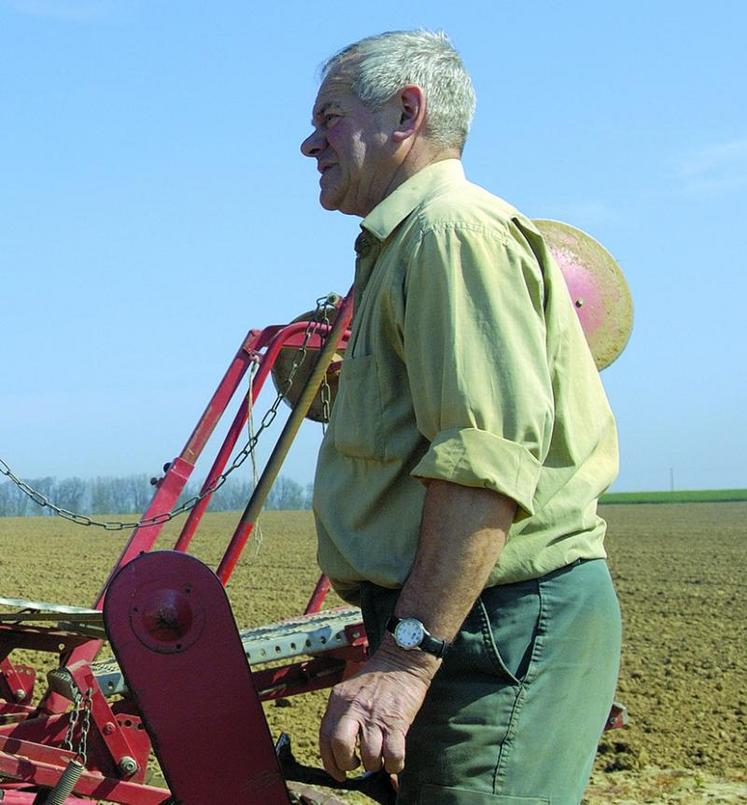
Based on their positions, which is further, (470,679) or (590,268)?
(590,268)

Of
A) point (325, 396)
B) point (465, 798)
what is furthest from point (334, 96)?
point (325, 396)

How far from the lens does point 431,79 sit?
90.3 inches

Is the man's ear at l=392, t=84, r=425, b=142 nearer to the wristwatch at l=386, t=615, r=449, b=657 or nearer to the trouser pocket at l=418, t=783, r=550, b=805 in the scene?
the wristwatch at l=386, t=615, r=449, b=657

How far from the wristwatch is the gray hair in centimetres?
89

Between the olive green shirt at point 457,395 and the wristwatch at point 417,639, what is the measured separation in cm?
16

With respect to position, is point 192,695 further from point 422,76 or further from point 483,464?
point 422,76

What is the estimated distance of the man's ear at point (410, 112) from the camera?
2.28m

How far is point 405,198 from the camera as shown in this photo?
2.20m

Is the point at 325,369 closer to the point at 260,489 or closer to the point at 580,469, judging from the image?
the point at 260,489

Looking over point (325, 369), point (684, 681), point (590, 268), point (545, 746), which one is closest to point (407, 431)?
point (545, 746)

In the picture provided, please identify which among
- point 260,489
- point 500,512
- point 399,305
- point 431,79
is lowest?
point 260,489

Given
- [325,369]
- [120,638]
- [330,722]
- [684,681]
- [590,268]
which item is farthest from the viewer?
[684,681]

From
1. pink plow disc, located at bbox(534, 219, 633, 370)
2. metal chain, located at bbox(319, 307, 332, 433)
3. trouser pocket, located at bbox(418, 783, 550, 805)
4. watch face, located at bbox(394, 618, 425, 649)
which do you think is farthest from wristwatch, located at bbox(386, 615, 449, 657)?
metal chain, located at bbox(319, 307, 332, 433)

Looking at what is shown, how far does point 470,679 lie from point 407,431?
0.40m
